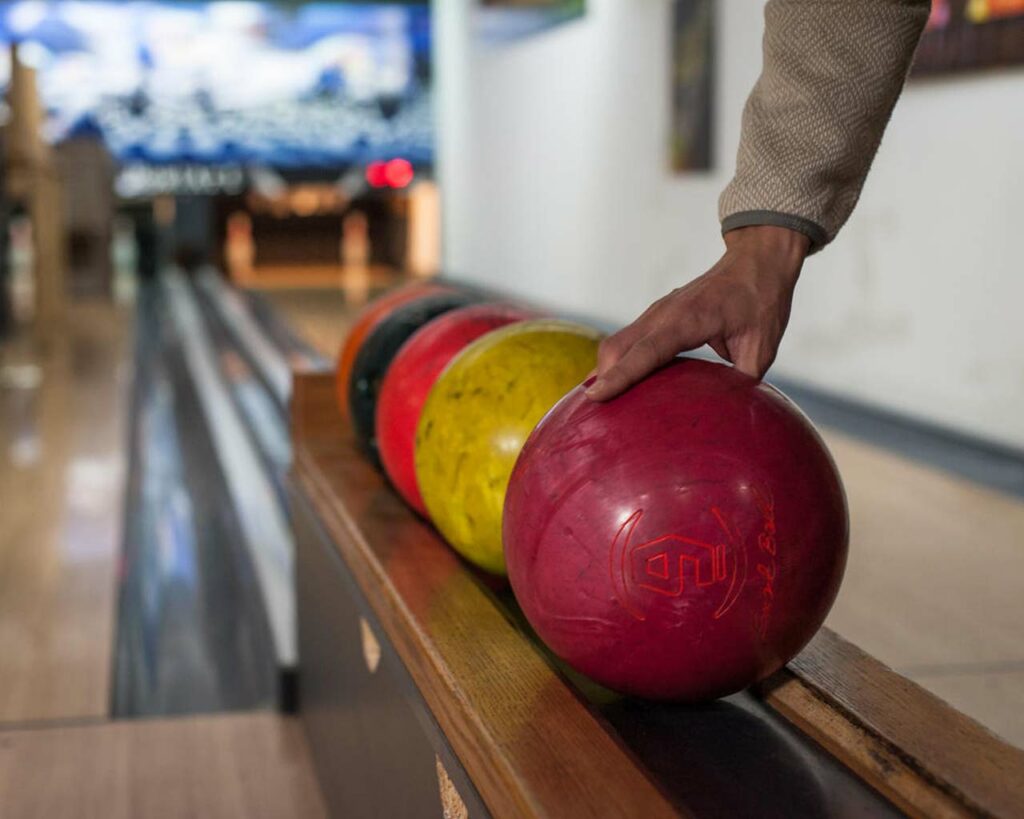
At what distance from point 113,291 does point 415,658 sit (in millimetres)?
8993

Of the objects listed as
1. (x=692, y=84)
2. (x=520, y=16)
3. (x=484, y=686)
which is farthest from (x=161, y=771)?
(x=520, y=16)

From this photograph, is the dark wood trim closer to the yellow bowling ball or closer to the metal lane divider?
the yellow bowling ball

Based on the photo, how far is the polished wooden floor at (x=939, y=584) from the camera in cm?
183

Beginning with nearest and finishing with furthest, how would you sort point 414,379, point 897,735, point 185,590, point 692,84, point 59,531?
1. point 897,735
2. point 414,379
3. point 185,590
4. point 59,531
5. point 692,84

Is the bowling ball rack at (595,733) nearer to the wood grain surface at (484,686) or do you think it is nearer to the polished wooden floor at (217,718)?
the wood grain surface at (484,686)

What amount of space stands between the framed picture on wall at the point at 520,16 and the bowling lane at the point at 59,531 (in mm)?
3086

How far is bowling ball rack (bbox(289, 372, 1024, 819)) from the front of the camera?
78cm

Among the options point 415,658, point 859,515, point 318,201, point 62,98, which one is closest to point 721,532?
point 415,658

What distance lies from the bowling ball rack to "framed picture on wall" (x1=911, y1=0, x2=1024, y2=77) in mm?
2541

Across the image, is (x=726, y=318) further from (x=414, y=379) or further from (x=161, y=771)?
(x=161, y=771)

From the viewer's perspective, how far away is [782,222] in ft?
3.03

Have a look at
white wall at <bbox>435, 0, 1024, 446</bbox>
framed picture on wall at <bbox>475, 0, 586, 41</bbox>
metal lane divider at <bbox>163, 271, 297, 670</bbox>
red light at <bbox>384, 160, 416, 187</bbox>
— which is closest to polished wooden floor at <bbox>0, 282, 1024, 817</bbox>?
metal lane divider at <bbox>163, 271, 297, 670</bbox>

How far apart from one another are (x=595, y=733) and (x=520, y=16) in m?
8.04

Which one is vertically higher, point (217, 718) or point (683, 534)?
point (683, 534)
